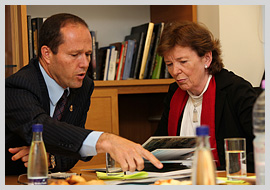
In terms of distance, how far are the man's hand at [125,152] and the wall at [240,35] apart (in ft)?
5.05

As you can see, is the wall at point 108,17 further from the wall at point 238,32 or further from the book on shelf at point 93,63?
the book on shelf at point 93,63

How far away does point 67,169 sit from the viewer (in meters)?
1.72

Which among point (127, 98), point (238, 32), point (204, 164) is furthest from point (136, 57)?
point (204, 164)

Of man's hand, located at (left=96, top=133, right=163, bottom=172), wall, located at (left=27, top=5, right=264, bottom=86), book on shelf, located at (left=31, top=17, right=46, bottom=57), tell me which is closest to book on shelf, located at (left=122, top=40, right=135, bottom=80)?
wall, located at (left=27, top=5, right=264, bottom=86)

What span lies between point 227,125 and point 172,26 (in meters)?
0.54

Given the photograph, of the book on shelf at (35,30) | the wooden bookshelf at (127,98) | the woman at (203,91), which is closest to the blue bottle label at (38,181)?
the woman at (203,91)

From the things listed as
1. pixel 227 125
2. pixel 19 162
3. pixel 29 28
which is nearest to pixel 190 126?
pixel 227 125

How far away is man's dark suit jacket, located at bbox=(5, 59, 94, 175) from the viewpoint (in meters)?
1.40

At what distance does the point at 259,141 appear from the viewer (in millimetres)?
1051

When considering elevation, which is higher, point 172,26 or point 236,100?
point 172,26

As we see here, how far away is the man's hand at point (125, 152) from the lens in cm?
129

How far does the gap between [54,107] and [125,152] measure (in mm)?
599

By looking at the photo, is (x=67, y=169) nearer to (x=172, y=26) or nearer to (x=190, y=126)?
(x=190, y=126)

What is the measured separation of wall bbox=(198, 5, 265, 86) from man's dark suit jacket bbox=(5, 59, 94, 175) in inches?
41.6
